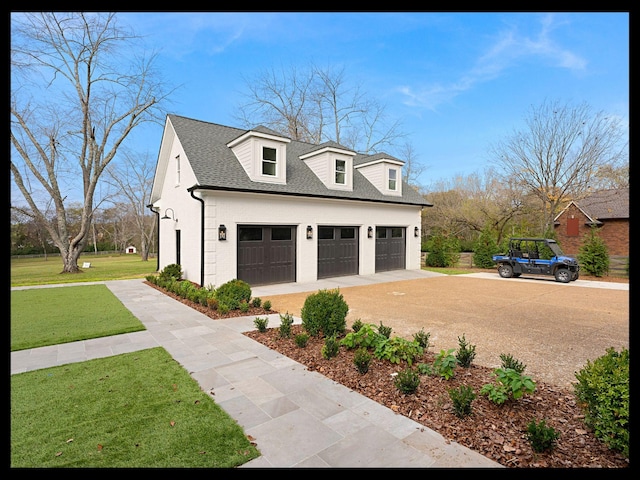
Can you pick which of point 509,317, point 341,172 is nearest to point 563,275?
point 509,317

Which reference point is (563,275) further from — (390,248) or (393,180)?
(393,180)

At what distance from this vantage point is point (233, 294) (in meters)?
7.16

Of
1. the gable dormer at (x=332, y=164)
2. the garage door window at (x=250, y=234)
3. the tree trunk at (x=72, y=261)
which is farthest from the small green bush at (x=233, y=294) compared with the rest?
the tree trunk at (x=72, y=261)

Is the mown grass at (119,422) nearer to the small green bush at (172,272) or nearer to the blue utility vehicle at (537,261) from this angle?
the small green bush at (172,272)

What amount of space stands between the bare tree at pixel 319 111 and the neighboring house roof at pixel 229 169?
9.43 meters

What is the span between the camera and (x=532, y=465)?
219 centimetres

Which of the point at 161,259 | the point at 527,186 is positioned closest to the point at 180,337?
the point at 161,259

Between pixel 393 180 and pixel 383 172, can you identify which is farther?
pixel 393 180

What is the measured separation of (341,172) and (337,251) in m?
3.40

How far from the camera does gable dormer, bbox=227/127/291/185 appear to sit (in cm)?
1070

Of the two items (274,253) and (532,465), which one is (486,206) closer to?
(274,253)

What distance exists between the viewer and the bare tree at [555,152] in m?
15.3

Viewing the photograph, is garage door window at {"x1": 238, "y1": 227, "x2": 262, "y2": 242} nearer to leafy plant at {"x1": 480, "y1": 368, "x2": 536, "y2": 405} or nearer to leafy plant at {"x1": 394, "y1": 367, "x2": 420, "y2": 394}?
leafy plant at {"x1": 394, "y1": 367, "x2": 420, "y2": 394}

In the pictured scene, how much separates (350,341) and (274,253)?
277 inches
